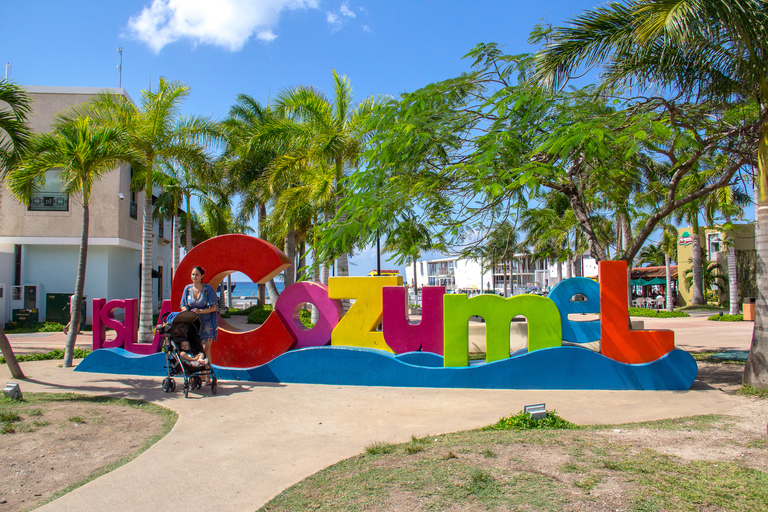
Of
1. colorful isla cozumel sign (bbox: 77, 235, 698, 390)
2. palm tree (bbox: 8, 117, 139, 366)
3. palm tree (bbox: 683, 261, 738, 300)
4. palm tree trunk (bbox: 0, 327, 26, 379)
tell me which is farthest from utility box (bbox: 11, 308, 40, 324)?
palm tree (bbox: 683, 261, 738, 300)

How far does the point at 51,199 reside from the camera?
23016mm

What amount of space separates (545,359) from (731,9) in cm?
575

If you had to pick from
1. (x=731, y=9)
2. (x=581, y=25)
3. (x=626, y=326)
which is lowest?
(x=626, y=326)

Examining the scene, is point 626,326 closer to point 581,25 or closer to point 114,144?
point 581,25

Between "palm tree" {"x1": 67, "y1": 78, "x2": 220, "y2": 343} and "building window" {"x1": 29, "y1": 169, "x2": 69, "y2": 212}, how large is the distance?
9.18 m

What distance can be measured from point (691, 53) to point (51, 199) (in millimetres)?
24725

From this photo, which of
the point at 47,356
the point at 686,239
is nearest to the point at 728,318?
the point at 686,239

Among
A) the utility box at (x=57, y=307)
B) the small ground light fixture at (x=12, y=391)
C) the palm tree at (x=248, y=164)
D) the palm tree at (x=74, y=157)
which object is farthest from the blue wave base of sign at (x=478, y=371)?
the utility box at (x=57, y=307)

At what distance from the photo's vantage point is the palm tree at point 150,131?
13.8m

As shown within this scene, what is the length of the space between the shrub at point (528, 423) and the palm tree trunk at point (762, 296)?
4222 millimetres

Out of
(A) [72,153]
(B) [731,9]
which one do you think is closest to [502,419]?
(B) [731,9]

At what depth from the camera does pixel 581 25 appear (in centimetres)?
860

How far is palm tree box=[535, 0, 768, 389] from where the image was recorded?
731cm

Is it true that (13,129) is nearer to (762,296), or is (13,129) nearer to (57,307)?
(762,296)
